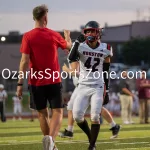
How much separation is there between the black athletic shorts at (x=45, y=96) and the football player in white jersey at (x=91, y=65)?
2.97 ft

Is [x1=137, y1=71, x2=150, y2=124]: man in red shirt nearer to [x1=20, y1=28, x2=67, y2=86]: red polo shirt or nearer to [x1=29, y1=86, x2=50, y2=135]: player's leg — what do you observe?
[x1=29, y1=86, x2=50, y2=135]: player's leg

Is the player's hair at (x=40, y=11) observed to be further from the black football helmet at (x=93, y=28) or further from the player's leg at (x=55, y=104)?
the black football helmet at (x=93, y=28)

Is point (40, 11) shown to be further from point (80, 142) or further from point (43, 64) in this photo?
point (80, 142)

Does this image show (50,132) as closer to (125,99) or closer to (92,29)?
(92,29)

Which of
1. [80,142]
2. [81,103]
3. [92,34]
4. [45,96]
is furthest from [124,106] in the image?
[45,96]

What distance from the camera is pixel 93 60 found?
11.7 metres

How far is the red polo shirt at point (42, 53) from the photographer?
1070 cm

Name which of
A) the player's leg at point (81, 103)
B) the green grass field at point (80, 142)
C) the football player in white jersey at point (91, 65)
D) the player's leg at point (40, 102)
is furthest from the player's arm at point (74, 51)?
the green grass field at point (80, 142)

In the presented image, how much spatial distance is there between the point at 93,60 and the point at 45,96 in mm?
1198

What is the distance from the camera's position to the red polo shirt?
10.7m

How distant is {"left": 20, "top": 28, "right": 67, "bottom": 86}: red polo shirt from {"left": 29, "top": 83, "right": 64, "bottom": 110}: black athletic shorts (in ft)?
0.24

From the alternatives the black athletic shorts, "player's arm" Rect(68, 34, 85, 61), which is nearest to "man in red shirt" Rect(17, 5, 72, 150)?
the black athletic shorts

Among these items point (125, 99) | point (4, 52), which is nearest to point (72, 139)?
point (125, 99)

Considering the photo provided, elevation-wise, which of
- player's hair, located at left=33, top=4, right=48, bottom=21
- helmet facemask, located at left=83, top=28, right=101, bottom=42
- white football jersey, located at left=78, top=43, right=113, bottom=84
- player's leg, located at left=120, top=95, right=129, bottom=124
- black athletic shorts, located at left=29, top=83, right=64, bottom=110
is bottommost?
player's leg, located at left=120, top=95, right=129, bottom=124
